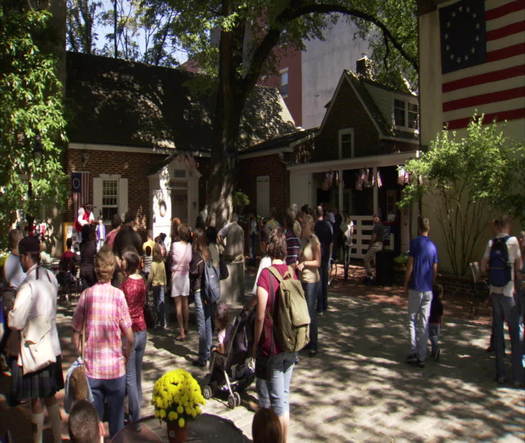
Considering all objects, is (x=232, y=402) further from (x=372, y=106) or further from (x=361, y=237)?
(x=372, y=106)

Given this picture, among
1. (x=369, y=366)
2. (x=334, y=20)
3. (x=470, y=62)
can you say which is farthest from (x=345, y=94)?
(x=369, y=366)

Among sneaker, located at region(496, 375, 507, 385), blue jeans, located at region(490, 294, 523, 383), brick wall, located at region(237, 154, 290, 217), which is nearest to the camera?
blue jeans, located at region(490, 294, 523, 383)

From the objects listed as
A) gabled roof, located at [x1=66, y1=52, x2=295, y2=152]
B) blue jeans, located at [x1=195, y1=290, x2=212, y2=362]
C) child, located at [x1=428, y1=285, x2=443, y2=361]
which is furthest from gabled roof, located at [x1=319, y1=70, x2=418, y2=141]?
blue jeans, located at [x1=195, y1=290, x2=212, y2=362]

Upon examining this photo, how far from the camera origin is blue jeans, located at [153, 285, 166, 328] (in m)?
8.22

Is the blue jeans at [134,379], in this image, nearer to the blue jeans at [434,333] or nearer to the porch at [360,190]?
the blue jeans at [434,333]

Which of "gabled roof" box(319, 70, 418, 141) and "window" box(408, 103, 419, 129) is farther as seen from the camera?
"window" box(408, 103, 419, 129)

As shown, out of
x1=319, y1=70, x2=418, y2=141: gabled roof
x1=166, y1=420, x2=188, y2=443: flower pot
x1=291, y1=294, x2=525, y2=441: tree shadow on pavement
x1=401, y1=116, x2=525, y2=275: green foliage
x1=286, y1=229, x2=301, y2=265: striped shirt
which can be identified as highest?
x1=319, y1=70, x2=418, y2=141: gabled roof

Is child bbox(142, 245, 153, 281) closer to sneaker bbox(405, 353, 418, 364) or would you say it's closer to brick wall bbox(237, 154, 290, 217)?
sneaker bbox(405, 353, 418, 364)

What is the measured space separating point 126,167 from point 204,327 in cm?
1382

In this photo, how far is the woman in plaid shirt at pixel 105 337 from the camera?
3.67 metres

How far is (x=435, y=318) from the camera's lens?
6570mm

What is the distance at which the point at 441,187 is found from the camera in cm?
1138

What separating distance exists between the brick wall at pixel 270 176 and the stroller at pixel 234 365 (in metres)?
14.4

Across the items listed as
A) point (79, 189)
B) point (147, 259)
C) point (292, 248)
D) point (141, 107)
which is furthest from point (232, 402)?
point (141, 107)
